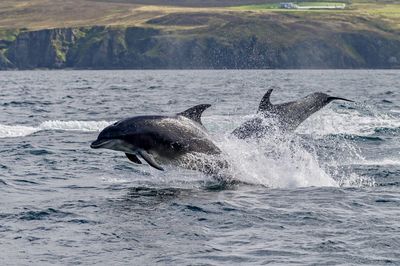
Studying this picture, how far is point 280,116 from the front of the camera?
82.9ft

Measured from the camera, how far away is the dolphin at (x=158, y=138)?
21.5 metres

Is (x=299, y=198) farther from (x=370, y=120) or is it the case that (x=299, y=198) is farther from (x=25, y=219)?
(x=370, y=120)

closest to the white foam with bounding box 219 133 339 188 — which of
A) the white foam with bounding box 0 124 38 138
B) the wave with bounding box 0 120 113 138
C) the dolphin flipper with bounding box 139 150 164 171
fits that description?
the dolphin flipper with bounding box 139 150 164 171

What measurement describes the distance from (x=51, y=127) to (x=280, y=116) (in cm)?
1950

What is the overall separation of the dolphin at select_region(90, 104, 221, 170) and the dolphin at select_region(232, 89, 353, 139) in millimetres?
2511

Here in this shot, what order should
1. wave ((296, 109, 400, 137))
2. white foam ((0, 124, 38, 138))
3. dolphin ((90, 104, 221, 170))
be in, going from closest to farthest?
dolphin ((90, 104, 221, 170)) → white foam ((0, 124, 38, 138)) → wave ((296, 109, 400, 137))

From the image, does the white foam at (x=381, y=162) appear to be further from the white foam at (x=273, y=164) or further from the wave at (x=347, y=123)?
the wave at (x=347, y=123)

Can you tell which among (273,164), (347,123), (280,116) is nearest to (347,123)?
(347,123)

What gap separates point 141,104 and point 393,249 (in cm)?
4885

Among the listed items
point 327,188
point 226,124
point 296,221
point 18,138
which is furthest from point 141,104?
point 296,221

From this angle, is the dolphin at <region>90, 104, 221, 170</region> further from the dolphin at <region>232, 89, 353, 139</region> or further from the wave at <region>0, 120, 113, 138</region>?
the wave at <region>0, 120, 113, 138</region>

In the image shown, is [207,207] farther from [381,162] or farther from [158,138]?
[381,162]

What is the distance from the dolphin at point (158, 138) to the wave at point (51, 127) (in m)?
16.8

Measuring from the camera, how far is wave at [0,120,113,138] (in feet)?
127
